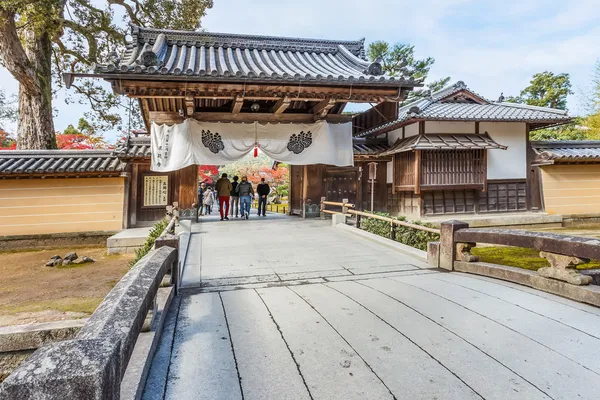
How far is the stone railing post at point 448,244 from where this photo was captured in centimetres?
486

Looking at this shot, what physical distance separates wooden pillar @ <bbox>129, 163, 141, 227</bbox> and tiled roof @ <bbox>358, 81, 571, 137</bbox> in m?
9.03

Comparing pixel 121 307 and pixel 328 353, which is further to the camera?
pixel 328 353

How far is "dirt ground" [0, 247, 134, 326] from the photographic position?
17.8 ft

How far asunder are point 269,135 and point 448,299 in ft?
23.0

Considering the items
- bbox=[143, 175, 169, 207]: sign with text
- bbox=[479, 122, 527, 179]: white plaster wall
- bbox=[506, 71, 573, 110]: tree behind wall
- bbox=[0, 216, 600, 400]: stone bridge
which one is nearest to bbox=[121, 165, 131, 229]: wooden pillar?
bbox=[143, 175, 169, 207]: sign with text

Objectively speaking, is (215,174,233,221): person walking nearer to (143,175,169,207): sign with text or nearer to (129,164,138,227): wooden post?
(143,175,169,207): sign with text

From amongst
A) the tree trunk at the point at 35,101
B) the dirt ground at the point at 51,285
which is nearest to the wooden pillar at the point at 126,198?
the dirt ground at the point at 51,285

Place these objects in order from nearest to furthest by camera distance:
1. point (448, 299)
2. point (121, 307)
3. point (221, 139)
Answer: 1. point (121, 307)
2. point (448, 299)
3. point (221, 139)

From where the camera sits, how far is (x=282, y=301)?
3639 mm

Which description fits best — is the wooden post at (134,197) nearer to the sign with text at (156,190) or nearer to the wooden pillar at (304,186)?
the sign with text at (156,190)

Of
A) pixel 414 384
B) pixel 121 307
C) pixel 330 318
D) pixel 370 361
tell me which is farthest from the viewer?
pixel 330 318

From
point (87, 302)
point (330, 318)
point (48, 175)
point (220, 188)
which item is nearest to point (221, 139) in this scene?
point (220, 188)

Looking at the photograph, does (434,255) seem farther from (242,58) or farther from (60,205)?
(60,205)

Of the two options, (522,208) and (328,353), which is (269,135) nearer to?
(328,353)
